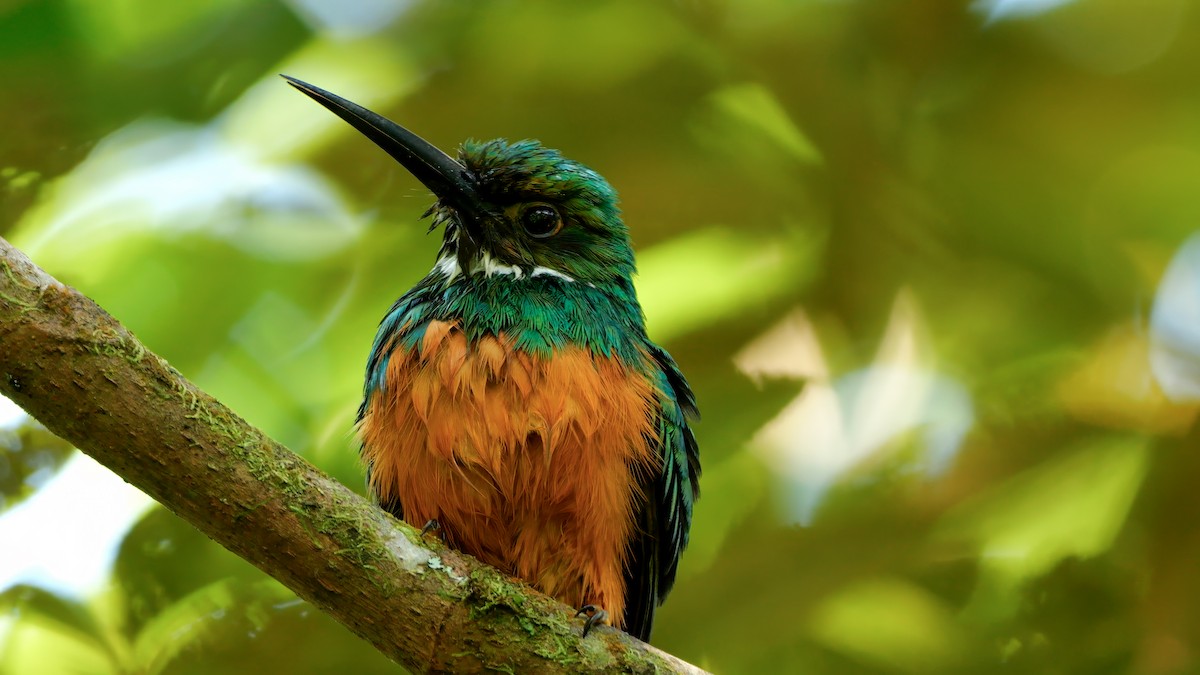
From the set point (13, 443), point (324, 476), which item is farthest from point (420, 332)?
point (13, 443)

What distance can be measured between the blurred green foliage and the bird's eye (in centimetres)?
54

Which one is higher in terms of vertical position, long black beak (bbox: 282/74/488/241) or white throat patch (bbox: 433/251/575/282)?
long black beak (bbox: 282/74/488/241)

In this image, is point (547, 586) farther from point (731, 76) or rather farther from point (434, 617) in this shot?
point (731, 76)

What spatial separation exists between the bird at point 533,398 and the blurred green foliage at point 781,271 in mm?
519

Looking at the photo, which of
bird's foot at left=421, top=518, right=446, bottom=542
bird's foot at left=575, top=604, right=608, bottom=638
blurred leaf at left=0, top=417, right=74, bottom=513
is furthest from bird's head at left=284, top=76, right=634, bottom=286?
blurred leaf at left=0, top=417, right=74, bottom=513

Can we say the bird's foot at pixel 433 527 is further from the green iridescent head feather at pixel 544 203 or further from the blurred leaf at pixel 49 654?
the blurred leaf at pixel 49 654

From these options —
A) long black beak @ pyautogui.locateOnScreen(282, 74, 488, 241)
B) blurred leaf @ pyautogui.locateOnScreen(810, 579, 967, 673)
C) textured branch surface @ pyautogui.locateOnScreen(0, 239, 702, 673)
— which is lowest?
textured branch surface @ pyautogui.locateOnScreen(0, 239, 702, 673)

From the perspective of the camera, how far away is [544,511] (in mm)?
2691

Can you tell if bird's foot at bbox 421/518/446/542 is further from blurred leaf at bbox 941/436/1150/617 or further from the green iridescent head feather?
blurred leaf at bbox 941/436/1150/617

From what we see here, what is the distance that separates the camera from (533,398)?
2.64 meters

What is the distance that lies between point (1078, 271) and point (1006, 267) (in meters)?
0.22

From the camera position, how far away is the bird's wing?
2.96 metres

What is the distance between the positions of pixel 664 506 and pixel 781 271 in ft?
3.60

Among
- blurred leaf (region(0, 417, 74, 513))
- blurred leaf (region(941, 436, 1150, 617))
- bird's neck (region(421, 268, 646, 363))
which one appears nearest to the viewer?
bird's neck (region(421, 268, 646, 363))
